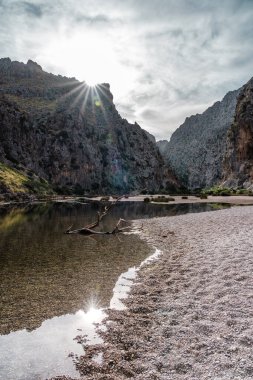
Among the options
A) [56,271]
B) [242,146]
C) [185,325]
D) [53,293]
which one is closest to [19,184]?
[56,271]

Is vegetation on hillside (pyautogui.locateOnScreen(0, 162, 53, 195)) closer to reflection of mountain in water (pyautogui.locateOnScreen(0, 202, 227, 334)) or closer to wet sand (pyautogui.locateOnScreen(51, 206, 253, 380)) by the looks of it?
reflection of mountain in water (pyautogui.locateOnScreen(0, 202, 227, 334))

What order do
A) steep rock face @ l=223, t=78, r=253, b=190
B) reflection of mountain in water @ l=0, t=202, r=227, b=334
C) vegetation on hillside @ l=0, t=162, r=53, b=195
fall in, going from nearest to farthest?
reflection of mountain in water @ l=0, t=202, r=227, b=334
vegetation on hillside @ l=0, t=162, r=53, b=195
steep rock face @ l=223, t=78, r=253, b=190

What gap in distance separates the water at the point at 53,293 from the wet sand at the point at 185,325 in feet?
3.77

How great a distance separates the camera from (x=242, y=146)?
583 feet

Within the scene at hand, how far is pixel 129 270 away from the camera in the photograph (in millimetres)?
21328

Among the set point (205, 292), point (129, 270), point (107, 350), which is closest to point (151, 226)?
point (129, 270)

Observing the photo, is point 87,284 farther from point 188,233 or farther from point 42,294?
point 188,233

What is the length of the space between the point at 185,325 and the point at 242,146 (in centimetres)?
17720

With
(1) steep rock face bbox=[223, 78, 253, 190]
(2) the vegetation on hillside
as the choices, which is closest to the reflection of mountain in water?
(2) the vegetation on hillside

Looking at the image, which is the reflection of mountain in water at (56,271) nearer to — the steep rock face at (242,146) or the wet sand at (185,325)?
the wet sand at (185,325)

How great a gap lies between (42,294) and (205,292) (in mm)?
7765

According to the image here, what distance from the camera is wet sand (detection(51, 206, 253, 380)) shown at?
9617 millimetres

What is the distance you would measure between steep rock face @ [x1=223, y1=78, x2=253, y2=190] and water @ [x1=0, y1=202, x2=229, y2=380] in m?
140

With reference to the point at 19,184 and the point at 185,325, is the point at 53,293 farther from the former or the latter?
the point at 19,184
